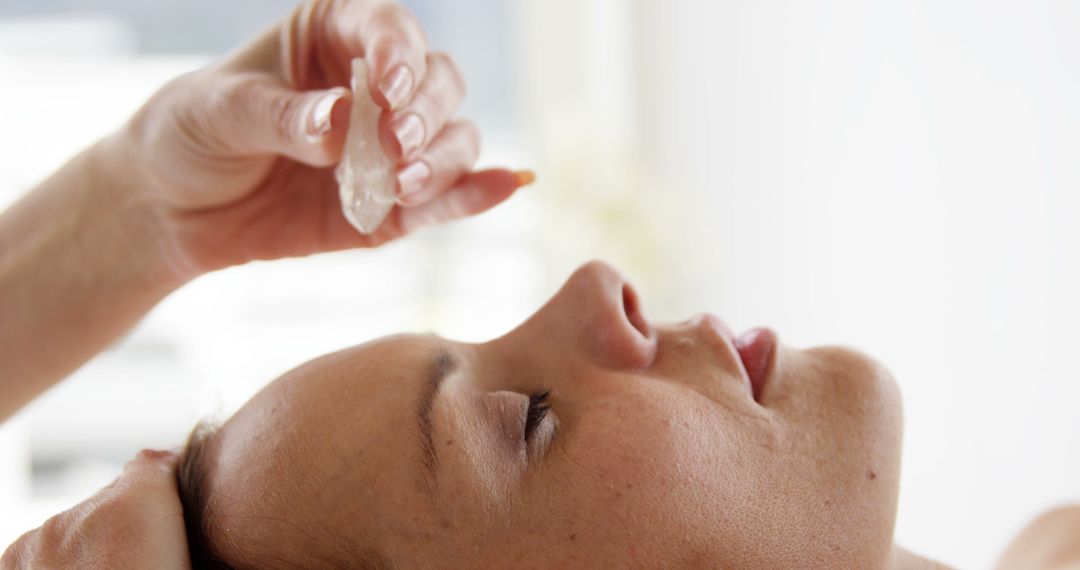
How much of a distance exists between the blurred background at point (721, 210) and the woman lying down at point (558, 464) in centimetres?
134

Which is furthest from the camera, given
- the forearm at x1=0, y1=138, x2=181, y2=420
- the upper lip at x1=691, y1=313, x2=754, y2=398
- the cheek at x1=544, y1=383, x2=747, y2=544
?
the forearm at x1=0, y1=138, x2=181, y2=420

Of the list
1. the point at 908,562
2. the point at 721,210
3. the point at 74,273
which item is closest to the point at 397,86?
the point at 74,273

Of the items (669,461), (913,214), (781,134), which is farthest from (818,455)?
(781,134)

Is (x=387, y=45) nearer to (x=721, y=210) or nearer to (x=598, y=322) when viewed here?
(x=598, y=322)

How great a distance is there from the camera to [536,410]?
876 millimetres

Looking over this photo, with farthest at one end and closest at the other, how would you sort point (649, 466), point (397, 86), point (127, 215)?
point (127, 215) < point (397, 86) < point (649, 466)

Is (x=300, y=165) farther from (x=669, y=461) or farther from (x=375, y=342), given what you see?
(x=669, y=461)

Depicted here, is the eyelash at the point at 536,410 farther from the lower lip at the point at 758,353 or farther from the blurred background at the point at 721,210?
the blurred background at the point at 721,210

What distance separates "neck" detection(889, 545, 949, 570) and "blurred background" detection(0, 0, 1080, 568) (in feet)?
3.74

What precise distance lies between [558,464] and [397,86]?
369 mm

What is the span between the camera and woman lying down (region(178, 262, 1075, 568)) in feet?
2.66

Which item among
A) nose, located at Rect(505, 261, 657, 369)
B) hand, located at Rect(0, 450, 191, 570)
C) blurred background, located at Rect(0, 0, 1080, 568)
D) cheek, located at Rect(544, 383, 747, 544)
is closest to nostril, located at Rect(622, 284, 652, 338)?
nose, located at Rect(505, 261, 657, 369)

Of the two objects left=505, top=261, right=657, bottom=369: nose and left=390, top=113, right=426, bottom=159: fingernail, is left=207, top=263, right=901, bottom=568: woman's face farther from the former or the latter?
left=390, top=113, right=426, bottom=159: fingernail

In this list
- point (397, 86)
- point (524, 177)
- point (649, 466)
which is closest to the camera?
point (649, 466)
